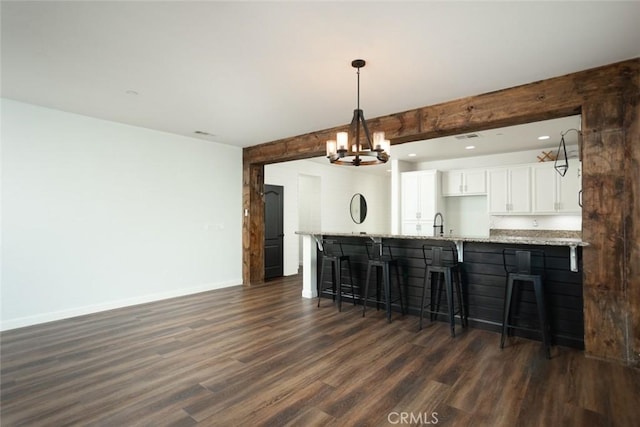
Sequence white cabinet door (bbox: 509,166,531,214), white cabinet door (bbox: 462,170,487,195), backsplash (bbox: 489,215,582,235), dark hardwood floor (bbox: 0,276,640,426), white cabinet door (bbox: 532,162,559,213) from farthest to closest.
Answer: white cabinet door (bbox: 462,170,487,195)
white cabinet door (bbox: 509,166,531,214)
backsplash (bbox: 489,215,582,235)
white cabinet door (bbox: 532,162,559,213)
dark hardwood floor (bbox: 0,276,640,426)

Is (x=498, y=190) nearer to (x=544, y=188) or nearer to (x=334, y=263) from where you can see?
(x=544, y=188)

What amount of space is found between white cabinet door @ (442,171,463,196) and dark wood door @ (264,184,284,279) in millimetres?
3476

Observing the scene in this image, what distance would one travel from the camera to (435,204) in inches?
276

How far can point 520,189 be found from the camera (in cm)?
621

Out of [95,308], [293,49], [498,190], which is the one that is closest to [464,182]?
[498,190]

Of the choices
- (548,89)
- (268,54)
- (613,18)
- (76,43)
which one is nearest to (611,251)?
(548,89)

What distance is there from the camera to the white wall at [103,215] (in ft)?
12.9

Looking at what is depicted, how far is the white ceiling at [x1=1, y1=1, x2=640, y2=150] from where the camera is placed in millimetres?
2186

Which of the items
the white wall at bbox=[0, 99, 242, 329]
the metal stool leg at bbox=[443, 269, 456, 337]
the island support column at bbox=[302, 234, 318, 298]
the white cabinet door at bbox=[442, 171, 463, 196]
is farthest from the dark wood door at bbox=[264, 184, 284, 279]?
the metal stool leg at bbox=[443, 269, 456, 337]

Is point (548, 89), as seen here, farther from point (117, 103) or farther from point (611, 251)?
point (117, 103)

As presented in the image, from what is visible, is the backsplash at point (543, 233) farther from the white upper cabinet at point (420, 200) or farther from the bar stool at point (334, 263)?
the bar stool at point (334, 263)

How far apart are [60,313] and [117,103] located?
2709 millimetres

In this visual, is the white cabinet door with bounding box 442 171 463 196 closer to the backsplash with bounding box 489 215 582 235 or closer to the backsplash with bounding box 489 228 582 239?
the backsplash with bounding box 489 215 582 235

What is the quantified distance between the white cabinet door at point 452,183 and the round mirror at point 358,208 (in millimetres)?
2614
